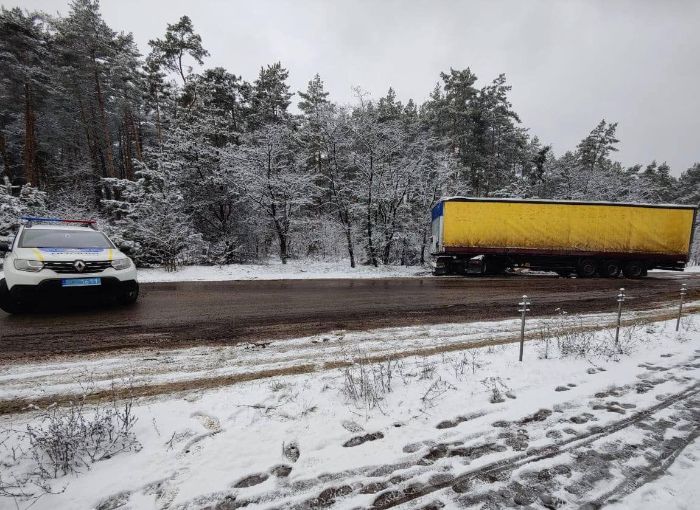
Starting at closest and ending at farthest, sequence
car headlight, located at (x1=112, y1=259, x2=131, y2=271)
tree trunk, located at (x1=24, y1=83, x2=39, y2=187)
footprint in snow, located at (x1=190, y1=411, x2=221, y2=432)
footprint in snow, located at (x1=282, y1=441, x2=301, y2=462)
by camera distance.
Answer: footprint in snow, located at (x1=282, y1=441, x2=301, y2=462) < footprint in snow, located at (x1=190, y1=411, x2=221, y2=432) < car headlight, located at (x1=112, y1=259, x2=131, y2=271) < tree trunk, located at (x1=24, y1=83, x2=39, y2=187)

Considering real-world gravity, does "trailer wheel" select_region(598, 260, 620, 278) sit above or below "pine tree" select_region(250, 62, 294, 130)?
below

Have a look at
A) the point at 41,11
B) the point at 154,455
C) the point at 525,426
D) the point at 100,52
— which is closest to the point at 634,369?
the point at 525,426

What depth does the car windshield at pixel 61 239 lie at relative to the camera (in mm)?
6482

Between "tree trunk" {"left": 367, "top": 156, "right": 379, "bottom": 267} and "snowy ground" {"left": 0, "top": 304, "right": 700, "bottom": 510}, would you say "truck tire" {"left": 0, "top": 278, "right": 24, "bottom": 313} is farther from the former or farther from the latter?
"tree trunk" {"left": 367, "top": 156, "right": 379, "bottom": 267}

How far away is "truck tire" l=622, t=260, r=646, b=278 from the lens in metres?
16.9

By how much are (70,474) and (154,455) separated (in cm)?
54

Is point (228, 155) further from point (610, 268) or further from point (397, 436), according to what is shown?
point (610, 268)

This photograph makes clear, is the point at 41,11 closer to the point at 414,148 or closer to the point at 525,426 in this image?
the point at 414,148

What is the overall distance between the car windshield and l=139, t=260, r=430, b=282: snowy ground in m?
5.38

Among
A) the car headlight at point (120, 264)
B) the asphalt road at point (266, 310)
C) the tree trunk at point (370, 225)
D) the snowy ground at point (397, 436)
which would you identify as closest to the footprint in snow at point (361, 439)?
the snowy ground at point (397, 436)

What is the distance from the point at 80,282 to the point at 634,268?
75.0 ft

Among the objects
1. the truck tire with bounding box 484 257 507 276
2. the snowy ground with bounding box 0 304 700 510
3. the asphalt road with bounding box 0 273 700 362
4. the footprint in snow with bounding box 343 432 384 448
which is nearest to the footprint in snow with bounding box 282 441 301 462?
the snowy ground with bounding box 0 304 700 510

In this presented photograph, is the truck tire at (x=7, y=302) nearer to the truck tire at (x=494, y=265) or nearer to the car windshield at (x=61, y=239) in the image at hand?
the car windshield at (x=61, y=239)

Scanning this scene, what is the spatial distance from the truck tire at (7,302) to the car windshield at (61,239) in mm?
835
